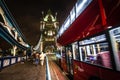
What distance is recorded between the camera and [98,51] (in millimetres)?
4488

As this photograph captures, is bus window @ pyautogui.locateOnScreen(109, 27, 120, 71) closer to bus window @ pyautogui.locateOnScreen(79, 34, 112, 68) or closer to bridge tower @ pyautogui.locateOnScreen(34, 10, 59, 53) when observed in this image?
bus window @ pyautogui.locateOnScreen(79, 34, 112, 68)

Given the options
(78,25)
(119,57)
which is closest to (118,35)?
(119,57)

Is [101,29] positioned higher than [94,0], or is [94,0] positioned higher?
[94,0]

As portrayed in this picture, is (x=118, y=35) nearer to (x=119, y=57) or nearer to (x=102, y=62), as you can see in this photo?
(x=119, y=57)

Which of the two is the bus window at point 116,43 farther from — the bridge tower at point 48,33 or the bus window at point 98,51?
the bridge tower at point 48,33

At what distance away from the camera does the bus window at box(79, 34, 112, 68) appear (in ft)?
12.6

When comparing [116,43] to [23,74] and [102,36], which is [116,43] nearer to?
[102,36]

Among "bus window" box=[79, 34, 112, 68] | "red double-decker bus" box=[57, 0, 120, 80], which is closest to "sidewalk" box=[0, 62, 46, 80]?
"bus window" box=[79, 34, 112, 68]

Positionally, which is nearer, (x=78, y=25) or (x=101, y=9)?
(x=101, y=9)

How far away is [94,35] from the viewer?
4438 millimetres

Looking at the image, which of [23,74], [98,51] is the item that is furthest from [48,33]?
[98,51]

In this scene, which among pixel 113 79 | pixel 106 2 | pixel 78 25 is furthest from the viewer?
pixel 78 25

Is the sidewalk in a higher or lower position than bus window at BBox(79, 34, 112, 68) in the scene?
lower

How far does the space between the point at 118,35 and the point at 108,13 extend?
696 millimetres
